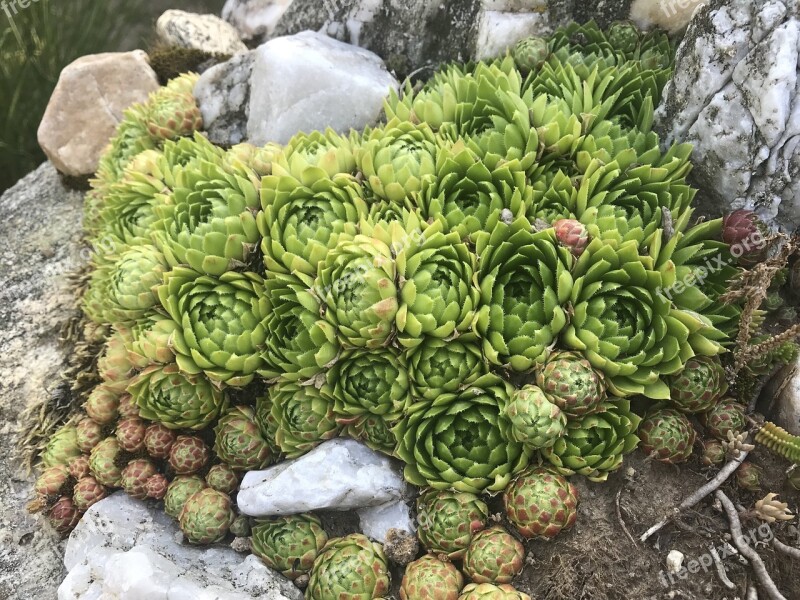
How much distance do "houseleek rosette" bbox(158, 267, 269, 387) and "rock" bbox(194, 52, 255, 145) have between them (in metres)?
1.32

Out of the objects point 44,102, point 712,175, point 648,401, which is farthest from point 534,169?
point 44,102

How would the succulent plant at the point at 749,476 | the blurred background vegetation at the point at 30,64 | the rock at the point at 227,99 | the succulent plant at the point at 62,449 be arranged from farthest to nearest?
the blurred background vegetation at the point at 30,64 < the rock at the point at 227,99 < the succulent plant at the point at 62,449 < the succulent plant at the point at 749,476

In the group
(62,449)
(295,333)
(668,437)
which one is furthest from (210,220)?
(668,437)

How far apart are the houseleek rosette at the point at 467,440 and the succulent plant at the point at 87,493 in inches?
57.1

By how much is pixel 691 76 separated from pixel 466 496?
2.05 metres

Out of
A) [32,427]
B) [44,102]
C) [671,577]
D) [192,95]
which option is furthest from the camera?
[44,102]

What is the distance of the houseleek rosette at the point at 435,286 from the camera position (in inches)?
103

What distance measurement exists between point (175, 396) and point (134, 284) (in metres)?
0.54

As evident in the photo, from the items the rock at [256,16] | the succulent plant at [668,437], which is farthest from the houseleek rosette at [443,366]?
the rock at [256,16]

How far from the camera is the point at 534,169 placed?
117 inches

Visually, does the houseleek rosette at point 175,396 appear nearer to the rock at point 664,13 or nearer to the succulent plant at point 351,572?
the succulent plant at point 351,572

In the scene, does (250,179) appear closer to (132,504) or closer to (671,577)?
(132,504)

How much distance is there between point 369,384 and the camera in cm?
271

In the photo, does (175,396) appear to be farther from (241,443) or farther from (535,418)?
(535,418)
